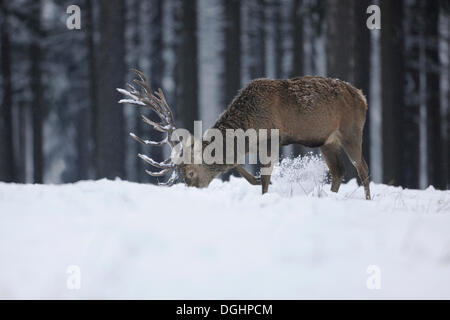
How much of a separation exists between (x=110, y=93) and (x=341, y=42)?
4602mm

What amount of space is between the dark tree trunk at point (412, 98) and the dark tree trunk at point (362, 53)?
1.81 metres

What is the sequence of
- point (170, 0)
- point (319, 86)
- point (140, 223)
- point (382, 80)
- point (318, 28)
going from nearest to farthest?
1. point (140, 223)
2. point (319, 86)
3. point (382, 80)
4. point (318, 28)
5. point (170, 0)

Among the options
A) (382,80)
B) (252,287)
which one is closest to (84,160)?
(382,80)

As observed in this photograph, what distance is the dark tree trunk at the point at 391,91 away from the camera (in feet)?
34.7

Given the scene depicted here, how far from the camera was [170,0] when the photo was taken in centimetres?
1784

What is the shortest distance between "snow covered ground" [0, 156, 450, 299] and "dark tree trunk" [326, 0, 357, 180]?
541cm

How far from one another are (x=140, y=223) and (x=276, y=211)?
1062 mm

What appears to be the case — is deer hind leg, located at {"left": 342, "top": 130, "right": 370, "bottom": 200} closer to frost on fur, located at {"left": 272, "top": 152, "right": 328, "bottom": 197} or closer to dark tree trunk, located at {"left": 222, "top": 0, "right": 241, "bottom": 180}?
frost on fur, located at {"left": 272, "top": 152, "right": 328, "bottom": 197}

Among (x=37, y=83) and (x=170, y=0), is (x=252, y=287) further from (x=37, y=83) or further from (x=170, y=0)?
(x=170, y=0)

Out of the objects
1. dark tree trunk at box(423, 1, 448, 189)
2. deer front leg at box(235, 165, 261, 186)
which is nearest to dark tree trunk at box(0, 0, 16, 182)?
deer front leg at box(235, 165, 261, 186)

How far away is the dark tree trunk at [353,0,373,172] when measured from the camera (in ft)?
30.9

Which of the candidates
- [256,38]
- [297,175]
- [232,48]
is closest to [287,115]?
[297,175]

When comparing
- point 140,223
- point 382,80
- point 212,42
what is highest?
point 212,42

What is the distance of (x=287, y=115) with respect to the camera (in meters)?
6.02
